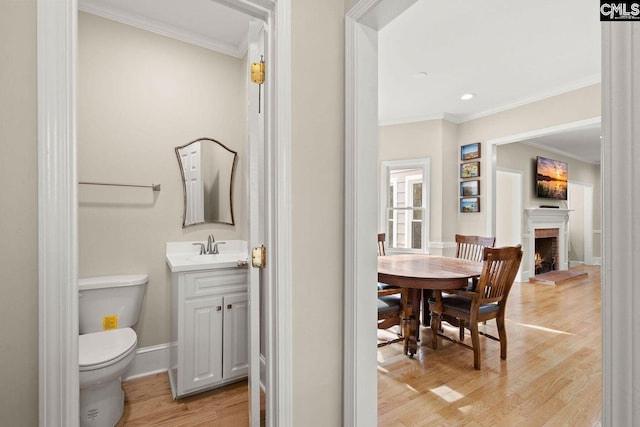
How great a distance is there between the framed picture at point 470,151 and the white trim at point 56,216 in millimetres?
5044

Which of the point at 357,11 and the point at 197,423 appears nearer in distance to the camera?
the point at 357,11

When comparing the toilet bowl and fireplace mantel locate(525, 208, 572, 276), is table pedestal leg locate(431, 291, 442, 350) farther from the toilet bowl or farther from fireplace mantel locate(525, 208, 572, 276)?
fireplace mantel locate(525, 208, 572, 276)

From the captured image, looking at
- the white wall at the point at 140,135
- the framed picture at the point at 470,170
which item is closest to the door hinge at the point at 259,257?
the white wall at the point at 140,135

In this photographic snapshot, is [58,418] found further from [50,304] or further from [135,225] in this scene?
[135,225]

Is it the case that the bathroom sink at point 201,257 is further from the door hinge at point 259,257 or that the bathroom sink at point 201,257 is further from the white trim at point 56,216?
the white trim at point 56,216

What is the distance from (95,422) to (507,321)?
13.2ft

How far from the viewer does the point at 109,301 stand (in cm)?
204

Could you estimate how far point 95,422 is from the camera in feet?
5.44

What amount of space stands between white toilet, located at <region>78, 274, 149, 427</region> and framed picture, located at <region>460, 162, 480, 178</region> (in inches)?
183

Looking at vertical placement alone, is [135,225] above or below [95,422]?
above

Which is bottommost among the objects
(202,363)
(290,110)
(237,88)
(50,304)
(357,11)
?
(202,363)

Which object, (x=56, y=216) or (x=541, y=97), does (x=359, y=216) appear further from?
(x=541, y=97)

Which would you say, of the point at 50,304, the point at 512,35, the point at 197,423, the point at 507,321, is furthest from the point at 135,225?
the point at 507,321

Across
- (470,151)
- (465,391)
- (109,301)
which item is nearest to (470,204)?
(470,151)
